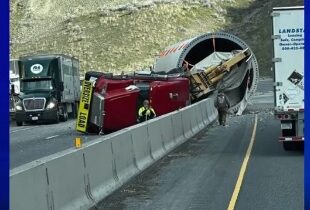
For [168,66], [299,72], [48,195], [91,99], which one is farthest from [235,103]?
[48,195]

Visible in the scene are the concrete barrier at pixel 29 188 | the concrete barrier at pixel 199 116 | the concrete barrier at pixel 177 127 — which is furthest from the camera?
the concrete barrier at pixel 199 116

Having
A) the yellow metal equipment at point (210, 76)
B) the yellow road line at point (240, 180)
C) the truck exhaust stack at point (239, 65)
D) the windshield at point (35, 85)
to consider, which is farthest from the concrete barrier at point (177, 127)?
the windshield at point (35, 85)

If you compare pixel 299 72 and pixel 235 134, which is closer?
pixel 299 72

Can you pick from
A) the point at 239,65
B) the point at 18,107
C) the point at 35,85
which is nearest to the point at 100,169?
the point at 239,65

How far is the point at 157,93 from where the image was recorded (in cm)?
2697

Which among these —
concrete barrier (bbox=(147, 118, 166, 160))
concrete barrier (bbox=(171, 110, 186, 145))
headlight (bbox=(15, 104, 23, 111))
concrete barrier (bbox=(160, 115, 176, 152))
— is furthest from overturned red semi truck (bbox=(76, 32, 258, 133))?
headlight (bbox=(15, 104, 23, 111))

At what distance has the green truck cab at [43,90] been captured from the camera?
36.7 metres

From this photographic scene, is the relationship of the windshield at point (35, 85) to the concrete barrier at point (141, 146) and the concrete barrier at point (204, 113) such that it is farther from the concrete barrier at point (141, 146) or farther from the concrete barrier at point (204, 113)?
the concrete barrier at point (141, 146)

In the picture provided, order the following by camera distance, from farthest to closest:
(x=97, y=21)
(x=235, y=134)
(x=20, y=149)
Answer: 1. (x=97, y=21)
2. (x=235, y=134)
3. (x=20, y=149)

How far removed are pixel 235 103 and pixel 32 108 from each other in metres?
12.1

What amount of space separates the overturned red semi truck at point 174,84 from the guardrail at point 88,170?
21.8 feet

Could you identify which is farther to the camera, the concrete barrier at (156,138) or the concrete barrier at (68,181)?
the concrete barrier at (156,138)

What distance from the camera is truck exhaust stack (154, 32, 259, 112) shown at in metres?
36.0

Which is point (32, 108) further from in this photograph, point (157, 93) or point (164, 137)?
point (164, 137)
